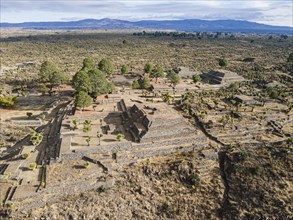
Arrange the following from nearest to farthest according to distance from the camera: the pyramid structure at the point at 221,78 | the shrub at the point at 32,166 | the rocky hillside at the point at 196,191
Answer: the rocky hillside at the point at 196,191, the shrub at the point at 32,166, the pyramid structure at the point at 221,78

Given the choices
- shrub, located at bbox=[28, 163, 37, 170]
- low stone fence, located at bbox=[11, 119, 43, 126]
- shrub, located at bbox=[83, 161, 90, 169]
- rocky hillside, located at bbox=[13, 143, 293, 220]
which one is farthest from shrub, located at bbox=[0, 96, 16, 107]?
rocky hillside, located at bbox=[13, 143, 293, 220]

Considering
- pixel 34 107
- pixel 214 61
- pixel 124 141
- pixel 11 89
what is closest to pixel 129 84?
pixel 34 107

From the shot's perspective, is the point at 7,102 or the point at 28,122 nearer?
the point at 28,122

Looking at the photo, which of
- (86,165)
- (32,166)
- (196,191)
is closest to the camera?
(32,166)

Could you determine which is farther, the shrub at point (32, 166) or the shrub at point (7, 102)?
the shrub at point (7, 102)

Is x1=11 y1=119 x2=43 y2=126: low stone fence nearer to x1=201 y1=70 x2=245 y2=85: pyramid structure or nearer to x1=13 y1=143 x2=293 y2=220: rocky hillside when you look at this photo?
x1=13 y1=143 x2=293 y2=220: rocky hillside

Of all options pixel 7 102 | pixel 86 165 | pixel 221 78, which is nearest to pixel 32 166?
pixel 86 165

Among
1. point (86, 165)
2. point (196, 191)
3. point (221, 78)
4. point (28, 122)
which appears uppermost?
point (221, 78)

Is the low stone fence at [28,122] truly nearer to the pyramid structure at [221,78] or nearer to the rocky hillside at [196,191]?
the rocky hillside at [196,191]

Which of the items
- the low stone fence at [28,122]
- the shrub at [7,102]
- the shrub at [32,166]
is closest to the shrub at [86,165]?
the shrub at [32,166]

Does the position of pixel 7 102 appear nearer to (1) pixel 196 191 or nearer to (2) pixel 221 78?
(1) pixel 196 191

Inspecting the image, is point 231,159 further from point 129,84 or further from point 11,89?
point 11,89

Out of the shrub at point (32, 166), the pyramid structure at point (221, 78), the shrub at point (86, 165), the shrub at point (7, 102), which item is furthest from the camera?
the pyramid structure at point (221, 78)
